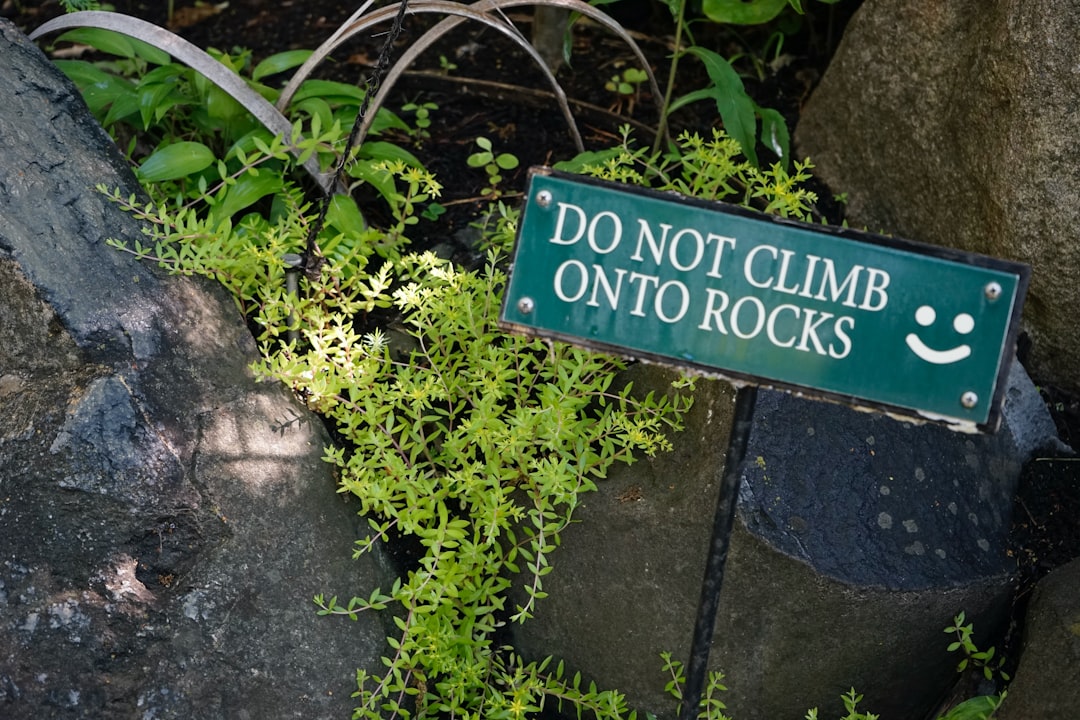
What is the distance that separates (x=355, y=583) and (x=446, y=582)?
0.23 m

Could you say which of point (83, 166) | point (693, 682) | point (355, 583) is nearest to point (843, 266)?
point (693, 682)

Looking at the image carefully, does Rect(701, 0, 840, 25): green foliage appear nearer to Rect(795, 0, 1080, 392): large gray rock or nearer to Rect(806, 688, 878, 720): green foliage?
Rect(795, 0, 1080, 392): large gray rock

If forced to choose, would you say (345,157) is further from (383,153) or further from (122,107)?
(122,107)

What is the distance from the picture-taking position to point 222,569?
2279mm

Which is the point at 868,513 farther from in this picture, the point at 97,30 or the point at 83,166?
the point at 97,30

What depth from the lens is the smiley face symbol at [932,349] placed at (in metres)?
1.60

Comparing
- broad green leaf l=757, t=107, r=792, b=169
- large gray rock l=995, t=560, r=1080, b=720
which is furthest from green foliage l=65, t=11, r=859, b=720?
large gray rock l=995, t=560, r=1080, b=720

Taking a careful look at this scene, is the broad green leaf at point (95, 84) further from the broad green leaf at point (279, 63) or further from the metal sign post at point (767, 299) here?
the metal sign post at point (767, 299)

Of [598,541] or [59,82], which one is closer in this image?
[598,541]

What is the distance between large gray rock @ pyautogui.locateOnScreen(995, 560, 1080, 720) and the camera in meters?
2.12

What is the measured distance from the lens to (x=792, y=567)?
2287 mm

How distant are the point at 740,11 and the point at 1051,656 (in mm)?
2123

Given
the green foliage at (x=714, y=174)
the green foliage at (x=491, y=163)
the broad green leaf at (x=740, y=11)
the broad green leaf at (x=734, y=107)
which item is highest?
the broad green leaf at (x=740, y=11)

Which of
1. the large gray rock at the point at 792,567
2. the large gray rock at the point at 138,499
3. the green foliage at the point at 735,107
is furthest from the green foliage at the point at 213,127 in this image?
the large gray rock at the point at 792,567
